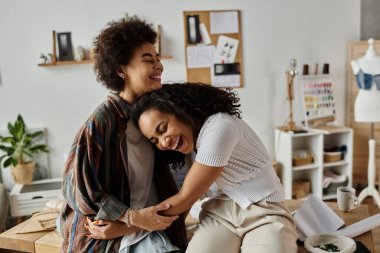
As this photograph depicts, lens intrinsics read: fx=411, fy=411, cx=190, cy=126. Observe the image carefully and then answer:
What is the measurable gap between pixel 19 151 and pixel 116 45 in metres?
2.04

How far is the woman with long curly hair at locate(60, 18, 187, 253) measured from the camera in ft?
4.76

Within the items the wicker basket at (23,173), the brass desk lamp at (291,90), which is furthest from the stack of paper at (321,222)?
the wicker basket at (23,173)

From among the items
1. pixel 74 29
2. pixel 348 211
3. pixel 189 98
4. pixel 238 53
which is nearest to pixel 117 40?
pixel 189 98

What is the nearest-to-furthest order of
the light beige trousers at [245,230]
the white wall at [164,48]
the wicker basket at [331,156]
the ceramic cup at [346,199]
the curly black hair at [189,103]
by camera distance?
the light beige trousers at [245,230]
the curly black hair at [189,103]
the ceramic cup at [346,199]
the white wall at [164,48]
the wicker basket at [331,156]

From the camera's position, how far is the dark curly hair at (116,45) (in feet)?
5.22

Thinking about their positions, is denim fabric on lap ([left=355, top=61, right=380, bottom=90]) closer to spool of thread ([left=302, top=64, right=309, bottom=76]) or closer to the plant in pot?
spool of thread ([left=302, top=64, right=309, bottom=76])

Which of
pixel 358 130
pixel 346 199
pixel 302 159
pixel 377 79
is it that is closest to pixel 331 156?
pixel 302 159

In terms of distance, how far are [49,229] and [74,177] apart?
0.52 metres

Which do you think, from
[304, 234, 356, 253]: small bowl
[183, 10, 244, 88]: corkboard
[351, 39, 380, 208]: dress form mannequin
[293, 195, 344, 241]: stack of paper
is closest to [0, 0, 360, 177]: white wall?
[183, 10, 244, 88]: corkboard

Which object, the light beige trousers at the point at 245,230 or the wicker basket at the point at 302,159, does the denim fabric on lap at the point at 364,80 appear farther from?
the light beige trousers at the point at 245,230

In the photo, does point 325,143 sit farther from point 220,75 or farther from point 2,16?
point 2,16

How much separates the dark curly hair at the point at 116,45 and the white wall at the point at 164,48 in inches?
74.0

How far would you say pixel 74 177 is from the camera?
58.1 inches

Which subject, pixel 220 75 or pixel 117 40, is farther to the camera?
pixel 220 75
